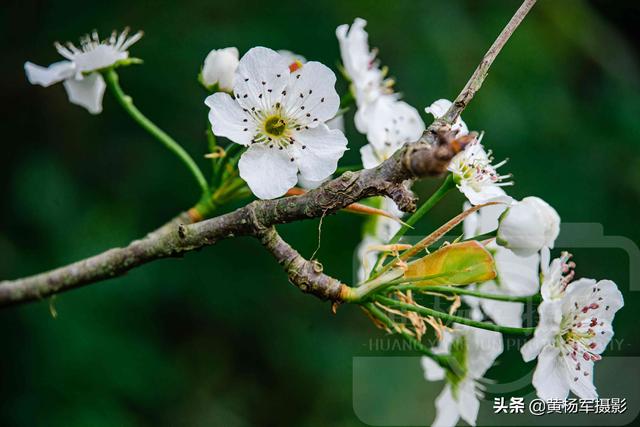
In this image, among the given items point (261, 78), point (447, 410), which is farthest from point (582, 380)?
point (261, 78)

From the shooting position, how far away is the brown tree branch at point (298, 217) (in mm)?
872

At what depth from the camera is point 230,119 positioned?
1.10m

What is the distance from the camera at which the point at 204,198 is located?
1250 millimetres

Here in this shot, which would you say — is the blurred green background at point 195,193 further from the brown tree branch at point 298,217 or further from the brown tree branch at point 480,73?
the brown tree branch at point 480,73

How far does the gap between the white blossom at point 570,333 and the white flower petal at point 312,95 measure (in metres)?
0.42

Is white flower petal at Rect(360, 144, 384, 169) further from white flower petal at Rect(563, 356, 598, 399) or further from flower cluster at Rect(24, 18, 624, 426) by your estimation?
white flower petal at Rect(563, 356, 598, 399)

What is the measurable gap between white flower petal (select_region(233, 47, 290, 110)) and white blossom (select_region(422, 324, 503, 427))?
0.54 metres

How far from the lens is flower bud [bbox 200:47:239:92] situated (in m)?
1.19

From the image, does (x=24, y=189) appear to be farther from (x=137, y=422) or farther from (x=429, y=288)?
(x=429, y=288)

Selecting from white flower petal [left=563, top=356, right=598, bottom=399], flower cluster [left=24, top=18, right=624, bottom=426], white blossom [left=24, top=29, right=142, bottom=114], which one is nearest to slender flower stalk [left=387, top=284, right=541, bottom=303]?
flower cluster [left=24, top=18, right=624, bottom=426]

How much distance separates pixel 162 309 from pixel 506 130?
131cm

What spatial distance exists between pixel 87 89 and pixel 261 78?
487 millimetres

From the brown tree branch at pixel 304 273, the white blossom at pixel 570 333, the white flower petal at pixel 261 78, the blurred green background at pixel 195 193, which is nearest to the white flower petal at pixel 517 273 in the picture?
the white blossom at pixel 570 333

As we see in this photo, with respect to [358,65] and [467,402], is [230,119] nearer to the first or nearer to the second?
[358,65]
